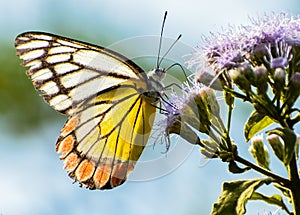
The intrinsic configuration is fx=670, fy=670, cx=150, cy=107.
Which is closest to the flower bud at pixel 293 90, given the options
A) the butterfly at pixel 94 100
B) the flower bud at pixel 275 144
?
the flower bud at pixel 275 144

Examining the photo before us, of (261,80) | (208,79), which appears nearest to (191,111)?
(208,79)

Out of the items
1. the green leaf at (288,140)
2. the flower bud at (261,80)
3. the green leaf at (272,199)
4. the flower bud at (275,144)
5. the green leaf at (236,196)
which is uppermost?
the flower bud at (261,80)

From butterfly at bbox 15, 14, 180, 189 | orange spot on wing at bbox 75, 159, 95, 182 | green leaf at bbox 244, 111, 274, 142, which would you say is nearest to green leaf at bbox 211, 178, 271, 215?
green leaf at bbox 244, 111, 274, 142

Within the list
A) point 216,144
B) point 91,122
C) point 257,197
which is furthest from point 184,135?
point 91,122

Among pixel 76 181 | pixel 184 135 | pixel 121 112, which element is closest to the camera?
pixel 184 135

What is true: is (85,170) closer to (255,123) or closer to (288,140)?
(255,123)

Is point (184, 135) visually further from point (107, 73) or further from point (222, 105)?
point (107, 73)

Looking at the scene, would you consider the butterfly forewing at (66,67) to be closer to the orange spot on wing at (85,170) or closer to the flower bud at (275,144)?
the orange spot on wing at (85,170)
